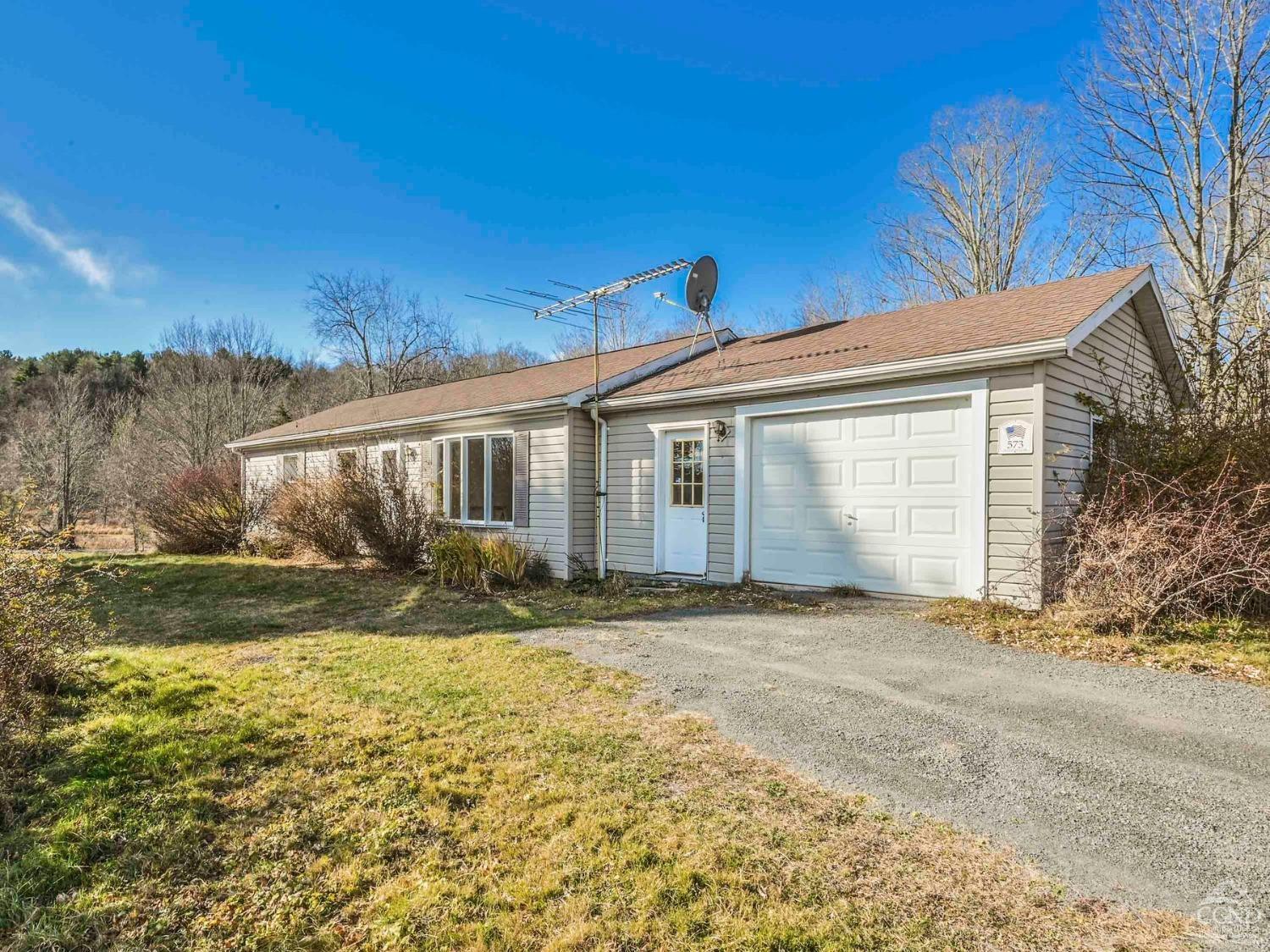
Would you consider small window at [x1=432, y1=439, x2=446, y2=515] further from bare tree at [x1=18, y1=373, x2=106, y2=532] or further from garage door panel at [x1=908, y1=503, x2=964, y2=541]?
bare tree at [x1=18, y1=373, x2=106, y2=532]

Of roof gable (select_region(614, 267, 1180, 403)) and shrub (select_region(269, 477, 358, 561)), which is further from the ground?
roof gable (select_region(614, 267, 1180, 403))

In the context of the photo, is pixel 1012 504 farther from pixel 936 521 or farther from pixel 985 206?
pixel 985 206

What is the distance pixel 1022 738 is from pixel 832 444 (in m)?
4.64

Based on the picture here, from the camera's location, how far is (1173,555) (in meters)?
5.36

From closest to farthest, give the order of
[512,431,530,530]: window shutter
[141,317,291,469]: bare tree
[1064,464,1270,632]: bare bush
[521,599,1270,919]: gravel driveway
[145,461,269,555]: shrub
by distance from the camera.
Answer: [521,599,1270,919]: gravel driveway < [1064,464,1270,632]: bare bush < [512,431,530,530]: window shutter < [145,461,269,555]: shrub < [141,317,291,469]: bare tree

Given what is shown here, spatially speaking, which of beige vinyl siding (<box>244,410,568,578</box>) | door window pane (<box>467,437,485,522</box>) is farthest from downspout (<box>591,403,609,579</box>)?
door window pane (<box>467,437,485,522</box>)

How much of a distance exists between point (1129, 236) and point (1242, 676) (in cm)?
1415

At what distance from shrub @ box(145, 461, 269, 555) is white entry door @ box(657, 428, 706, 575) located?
403 inches

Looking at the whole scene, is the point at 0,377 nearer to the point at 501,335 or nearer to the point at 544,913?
the point at 501,335

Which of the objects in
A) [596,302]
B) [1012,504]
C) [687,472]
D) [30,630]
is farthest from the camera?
[596,302]

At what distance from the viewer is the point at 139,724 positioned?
3637 millimetres

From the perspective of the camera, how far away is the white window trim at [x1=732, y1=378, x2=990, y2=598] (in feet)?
21.3

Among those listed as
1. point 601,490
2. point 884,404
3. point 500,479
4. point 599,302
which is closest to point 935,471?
point 884,404

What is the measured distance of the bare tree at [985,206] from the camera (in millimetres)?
18281
